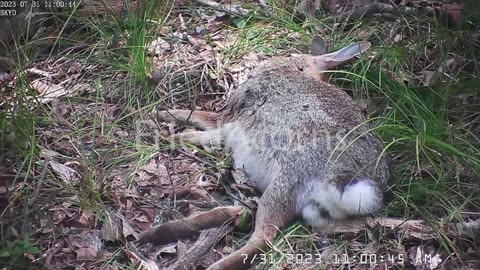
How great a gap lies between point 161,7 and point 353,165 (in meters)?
1.98

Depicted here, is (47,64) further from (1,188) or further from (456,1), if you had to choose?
(456,1)

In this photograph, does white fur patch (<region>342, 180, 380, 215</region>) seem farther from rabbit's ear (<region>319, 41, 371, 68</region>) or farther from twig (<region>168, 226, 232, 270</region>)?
rabbit's ear (<region>319, 41, 371, 68</region>)

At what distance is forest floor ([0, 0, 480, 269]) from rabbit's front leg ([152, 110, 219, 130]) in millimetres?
69

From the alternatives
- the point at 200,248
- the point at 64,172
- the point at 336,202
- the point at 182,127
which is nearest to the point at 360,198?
the point at 336,202

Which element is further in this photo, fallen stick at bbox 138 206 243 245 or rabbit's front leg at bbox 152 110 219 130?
rabbit's front leg at bbox 152 110 219 130

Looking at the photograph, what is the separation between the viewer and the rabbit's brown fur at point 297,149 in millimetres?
4004

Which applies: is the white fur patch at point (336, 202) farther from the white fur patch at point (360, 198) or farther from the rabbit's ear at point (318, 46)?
the rabbit's ear at point (318, 46)

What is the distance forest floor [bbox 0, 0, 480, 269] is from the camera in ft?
13.0

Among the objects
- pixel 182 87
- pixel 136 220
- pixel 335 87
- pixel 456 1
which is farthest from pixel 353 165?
pixel 456 1

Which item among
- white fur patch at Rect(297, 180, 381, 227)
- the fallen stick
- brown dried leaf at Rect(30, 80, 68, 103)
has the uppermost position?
white fur patch at Rect(297, 180, 381, 227)

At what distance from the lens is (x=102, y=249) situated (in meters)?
3.95
